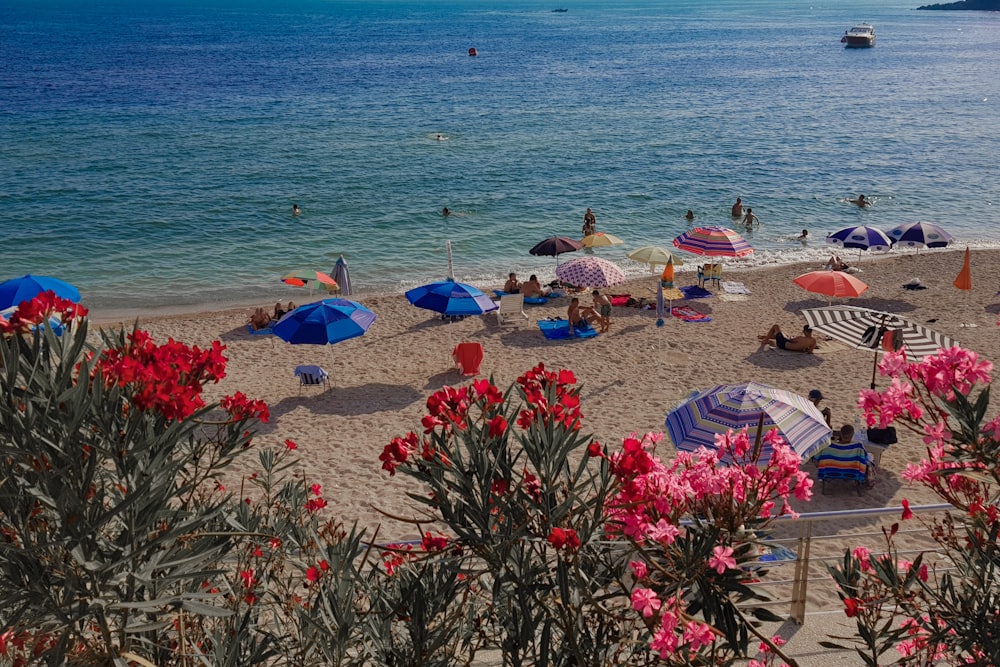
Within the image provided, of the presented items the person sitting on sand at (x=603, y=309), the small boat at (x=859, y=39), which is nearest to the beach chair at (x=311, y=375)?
the person sitting on sand at (x=603, y=309)

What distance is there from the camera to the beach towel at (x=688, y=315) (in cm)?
1833

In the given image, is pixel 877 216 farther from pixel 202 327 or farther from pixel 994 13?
pixel 994 13

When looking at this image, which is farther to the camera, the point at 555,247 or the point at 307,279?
the point at 555,247

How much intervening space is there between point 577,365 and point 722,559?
12750 millimetres

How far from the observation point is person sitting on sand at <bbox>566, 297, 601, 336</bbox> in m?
17.1

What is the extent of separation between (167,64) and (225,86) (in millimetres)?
18093

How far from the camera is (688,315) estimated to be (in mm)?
18547

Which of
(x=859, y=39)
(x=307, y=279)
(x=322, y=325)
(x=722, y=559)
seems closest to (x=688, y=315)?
(x=322, y=325)

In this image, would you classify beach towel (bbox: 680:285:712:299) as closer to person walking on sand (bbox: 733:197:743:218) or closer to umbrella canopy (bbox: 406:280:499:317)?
umbrella canopy (bbox: 406:280:499:317)

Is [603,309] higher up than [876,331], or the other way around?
[876,331]

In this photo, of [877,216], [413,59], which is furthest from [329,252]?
[413,59]

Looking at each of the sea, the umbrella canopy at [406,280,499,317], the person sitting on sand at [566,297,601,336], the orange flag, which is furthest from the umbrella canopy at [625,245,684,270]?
the orange flag

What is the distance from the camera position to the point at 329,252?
1067 inches

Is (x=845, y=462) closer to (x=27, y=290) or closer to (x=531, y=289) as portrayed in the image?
(x=531, y=289)
